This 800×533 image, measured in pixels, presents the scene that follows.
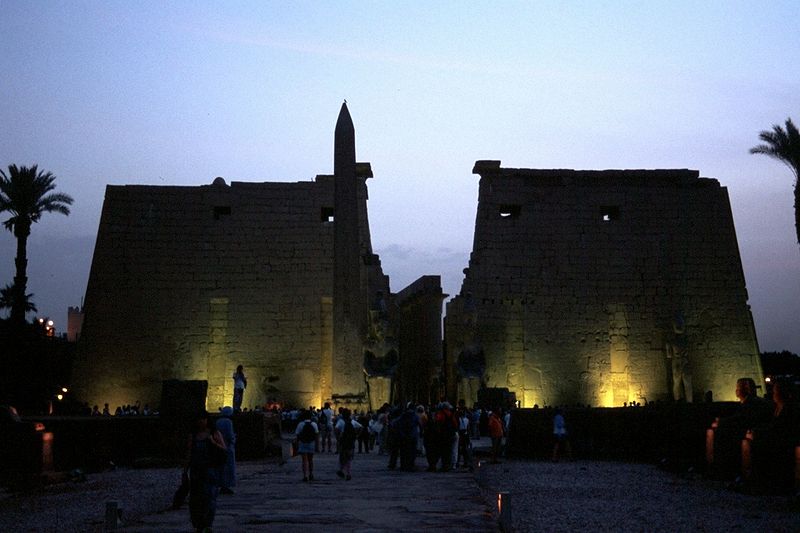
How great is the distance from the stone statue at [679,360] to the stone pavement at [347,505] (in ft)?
37.9

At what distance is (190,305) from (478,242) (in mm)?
7140

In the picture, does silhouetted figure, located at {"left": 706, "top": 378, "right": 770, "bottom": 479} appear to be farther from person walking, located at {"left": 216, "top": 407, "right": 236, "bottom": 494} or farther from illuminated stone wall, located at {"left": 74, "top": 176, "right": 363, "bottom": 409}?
illuminated stone wall, located at {"left": 74, "top": 176, "right": 363, "bottom": 409}

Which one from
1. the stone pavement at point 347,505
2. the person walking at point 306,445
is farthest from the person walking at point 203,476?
the person walking at point 306,445

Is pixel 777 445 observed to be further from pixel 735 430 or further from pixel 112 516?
pixel 112 516

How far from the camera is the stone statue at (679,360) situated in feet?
70.4

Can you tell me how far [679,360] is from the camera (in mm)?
21594

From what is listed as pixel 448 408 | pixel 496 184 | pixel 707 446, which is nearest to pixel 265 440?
pixel 448 408

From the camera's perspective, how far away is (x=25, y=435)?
10.4 meters

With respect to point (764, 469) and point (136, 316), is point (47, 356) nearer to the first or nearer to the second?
point (136, 316)

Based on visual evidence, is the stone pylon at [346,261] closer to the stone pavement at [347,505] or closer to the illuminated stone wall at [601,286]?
the illuminated stone wall at [601,286]

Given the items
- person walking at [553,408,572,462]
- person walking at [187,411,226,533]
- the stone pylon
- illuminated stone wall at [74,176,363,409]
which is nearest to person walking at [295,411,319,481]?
person walking at [187,411,226,533]

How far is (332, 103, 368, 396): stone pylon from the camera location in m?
18.5

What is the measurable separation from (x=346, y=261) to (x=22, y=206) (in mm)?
9939

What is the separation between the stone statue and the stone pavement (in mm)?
11563
